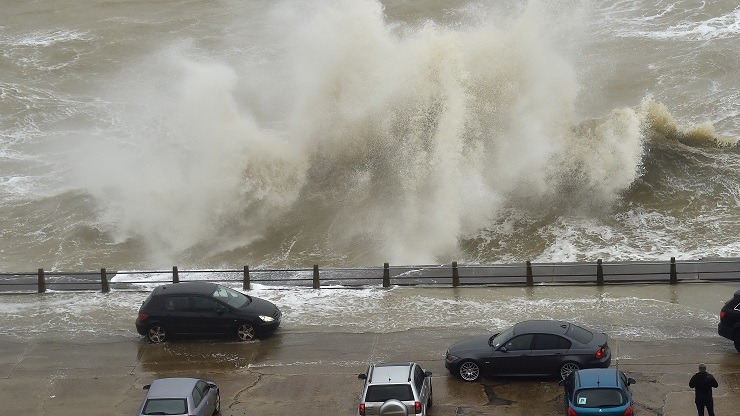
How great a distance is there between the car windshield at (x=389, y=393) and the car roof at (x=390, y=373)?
0.12 meters

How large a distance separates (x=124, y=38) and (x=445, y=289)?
37.8 meters

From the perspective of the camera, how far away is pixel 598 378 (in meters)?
17.5

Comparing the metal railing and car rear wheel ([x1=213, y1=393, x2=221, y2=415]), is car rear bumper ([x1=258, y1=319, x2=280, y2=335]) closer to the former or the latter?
the metal railing

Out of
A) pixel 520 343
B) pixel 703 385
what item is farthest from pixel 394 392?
pixel 703 385

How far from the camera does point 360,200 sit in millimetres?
35812

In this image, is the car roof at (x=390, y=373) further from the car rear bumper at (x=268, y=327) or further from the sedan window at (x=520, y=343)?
the car rear bumper at (x=268, y=327)

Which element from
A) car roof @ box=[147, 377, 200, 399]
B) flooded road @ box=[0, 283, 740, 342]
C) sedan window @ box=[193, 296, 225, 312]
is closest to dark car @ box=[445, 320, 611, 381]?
flooded road @ box=[0, 283, 740, 342]

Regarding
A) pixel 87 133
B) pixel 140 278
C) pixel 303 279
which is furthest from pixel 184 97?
pixel 303 279

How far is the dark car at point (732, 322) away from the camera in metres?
20.5

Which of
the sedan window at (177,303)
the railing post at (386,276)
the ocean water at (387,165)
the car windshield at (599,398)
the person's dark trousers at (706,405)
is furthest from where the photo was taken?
the ocean water at (387,165)

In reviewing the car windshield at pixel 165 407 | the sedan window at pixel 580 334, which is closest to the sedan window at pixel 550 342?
the sedan window at pixel 580 334

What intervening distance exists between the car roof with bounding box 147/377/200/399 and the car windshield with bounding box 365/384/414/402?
305 cm

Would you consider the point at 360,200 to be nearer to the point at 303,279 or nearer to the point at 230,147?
the point at 230,147

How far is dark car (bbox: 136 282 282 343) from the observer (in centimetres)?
2297
